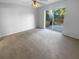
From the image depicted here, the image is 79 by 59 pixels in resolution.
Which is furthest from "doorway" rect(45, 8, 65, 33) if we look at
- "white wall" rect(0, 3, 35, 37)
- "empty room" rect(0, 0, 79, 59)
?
"white wall" rect(0, 3, 35, 37)

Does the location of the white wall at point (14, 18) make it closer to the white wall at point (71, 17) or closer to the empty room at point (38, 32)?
the empty room at point (38, 32)

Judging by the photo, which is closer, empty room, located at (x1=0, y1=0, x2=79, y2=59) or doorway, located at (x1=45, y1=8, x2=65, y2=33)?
empty room, located at (x1=0, y1=0, x2=79, y2=59)

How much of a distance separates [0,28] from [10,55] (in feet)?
9.18

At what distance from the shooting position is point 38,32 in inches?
222

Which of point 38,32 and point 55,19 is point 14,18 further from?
point 55,19

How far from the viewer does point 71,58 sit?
2.36 metres

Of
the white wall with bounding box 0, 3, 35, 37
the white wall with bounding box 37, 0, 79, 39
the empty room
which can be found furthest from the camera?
the white wall with bounding box 0, 3, 35, 37

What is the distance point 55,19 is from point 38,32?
2043 millimetres

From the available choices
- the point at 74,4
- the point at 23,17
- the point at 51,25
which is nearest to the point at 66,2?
the point at 74,4

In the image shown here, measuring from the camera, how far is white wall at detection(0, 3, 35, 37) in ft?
15.9

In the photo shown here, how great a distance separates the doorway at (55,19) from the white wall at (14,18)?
1500mm

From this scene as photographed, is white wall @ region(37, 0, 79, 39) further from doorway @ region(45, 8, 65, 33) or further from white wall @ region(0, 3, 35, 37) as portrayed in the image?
white wall @ region(0, 3, 35, 37)

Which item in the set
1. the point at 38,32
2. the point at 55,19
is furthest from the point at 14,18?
the point at 55,19

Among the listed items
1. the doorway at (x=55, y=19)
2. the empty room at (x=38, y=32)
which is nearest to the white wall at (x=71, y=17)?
the empty room at (x=38, y=32)
